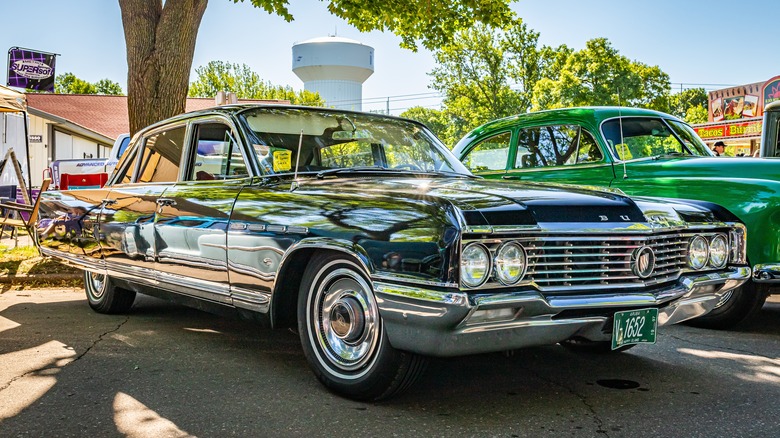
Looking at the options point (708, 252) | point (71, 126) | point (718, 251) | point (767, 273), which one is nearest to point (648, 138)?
point (767, 273)

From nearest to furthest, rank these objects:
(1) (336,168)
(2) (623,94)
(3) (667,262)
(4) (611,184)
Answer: (3) (667,262)
(1) (336,168)
(4) (611,184)
(2) (623,94)

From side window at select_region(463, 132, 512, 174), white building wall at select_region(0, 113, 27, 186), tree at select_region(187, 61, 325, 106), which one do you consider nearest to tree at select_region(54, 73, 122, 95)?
tree at select_region(187, 61, 325, 106)

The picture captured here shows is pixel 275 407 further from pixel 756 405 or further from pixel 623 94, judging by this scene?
pixel 623 94

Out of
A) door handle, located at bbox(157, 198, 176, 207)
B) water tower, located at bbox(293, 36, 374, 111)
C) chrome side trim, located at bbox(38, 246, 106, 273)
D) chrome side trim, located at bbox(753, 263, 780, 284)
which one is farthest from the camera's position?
water tower, located at bbox(293, 36, 374, 111)

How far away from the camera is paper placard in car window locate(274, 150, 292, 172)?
4.54 m

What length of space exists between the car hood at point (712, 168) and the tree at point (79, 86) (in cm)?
6851

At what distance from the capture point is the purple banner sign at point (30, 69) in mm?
25266

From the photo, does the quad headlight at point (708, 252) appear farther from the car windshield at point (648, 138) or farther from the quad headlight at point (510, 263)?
the car windshield at point (648, 138)

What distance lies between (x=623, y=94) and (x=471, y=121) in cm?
929

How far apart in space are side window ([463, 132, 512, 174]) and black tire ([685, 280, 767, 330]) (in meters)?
2.71

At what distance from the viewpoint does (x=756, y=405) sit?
3.71 m

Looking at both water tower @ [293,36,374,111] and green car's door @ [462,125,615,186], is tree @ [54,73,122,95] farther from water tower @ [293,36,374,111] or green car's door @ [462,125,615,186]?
green car's door @ [462,125,615,186]

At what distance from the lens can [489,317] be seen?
3.15 meters

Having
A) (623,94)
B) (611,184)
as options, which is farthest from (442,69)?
(611,184)
